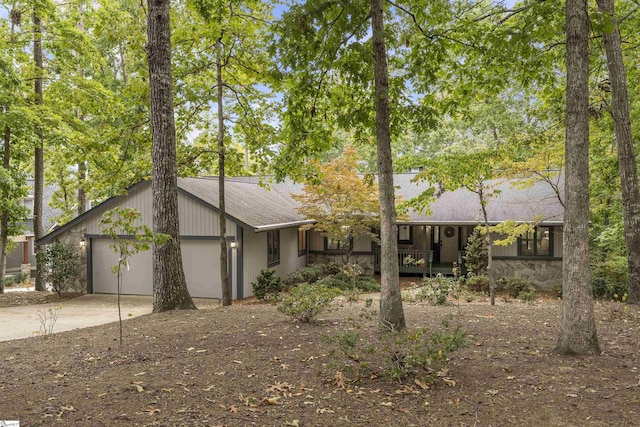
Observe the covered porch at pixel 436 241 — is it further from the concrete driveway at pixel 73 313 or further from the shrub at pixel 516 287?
the concrete driveway at pixel 73 313

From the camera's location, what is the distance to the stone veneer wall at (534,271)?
53.5ft

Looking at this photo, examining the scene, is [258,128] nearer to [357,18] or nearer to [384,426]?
[357,18]

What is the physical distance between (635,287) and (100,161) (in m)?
15.4

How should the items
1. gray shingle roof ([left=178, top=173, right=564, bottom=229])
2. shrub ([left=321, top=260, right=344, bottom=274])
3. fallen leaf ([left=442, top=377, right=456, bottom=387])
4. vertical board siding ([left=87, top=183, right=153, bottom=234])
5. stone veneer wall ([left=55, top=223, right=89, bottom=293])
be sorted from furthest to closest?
shrub ([left=321, top=260, right=344, bottom=274]), stone veneer wall ([left=55, top=223, right=89, bottom=293]), gray shingle roof ([left=178, top=173, right=564, bottom=229]), vertical board siding ([left=87, top=183, right=153, bottom=234]), fallen leaf ([left=442, top=377, right=456, bottom=387])

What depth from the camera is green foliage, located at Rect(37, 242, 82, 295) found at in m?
14.7

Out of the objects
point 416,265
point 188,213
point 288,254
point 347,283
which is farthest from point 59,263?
point 416,265

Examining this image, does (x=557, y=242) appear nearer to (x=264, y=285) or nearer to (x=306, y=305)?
(x=264, y=285)

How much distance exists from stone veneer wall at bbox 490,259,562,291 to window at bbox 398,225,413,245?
382 centimetres

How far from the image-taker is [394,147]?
99.3 ft

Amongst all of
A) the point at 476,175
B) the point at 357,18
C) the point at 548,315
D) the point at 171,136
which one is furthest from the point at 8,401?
the point at 476,175

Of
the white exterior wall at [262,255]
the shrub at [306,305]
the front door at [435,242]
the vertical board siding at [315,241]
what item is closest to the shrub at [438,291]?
the shrub at [306,305]

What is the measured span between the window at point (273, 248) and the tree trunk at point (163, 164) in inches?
303

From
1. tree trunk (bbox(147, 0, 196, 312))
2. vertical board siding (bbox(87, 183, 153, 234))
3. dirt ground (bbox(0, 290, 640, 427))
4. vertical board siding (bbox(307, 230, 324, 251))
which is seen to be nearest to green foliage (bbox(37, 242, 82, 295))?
vertical board siding (bbox(87, 183, 153, 234))

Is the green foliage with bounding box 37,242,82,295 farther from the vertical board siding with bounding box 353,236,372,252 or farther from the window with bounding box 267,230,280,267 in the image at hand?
the vertical board siding with bounding box 353,236,372,252
